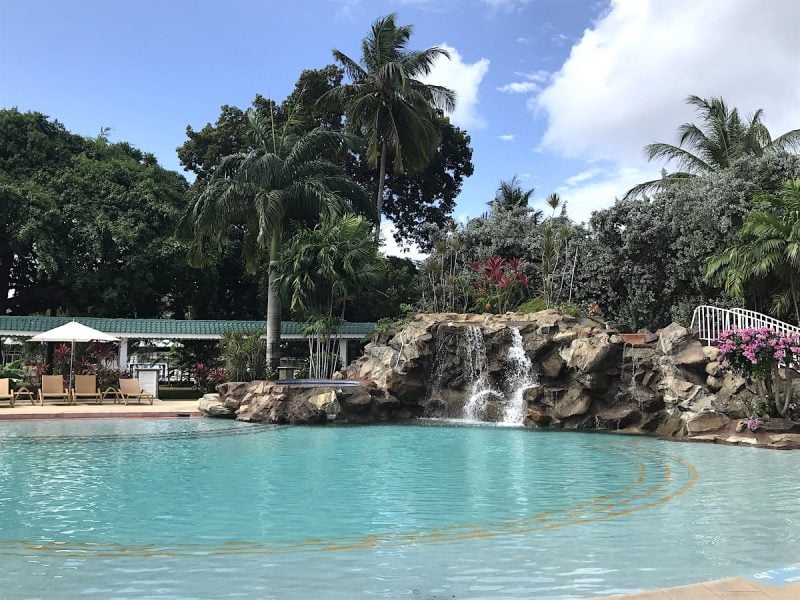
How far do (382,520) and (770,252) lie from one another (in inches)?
564

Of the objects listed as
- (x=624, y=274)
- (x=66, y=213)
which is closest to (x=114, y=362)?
(x=66, y=213)

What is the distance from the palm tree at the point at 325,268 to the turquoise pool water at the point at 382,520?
25.7 feet

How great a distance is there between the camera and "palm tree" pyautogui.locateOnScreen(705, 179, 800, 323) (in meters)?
16.3

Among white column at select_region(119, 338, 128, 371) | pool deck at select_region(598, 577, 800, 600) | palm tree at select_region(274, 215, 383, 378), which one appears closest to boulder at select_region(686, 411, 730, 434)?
palm tree at select_region(274, 215, 383, 378)

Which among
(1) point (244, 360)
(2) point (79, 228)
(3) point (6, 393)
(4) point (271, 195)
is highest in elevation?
(2) point (79, 228)

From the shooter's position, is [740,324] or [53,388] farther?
[53,388]

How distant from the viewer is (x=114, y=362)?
78.4 feet

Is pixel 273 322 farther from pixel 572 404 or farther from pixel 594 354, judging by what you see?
pixel 594 354

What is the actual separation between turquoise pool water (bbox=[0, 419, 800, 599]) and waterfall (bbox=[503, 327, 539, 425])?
5248 mm

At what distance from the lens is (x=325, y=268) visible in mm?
18609

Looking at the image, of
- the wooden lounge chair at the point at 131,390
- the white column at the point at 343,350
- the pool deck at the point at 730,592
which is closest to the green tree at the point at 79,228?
the wooden lounge chair at the point at 131,390

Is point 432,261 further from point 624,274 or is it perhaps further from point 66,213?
point 66,213

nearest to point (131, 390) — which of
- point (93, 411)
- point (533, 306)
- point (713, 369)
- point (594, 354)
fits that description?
point (93, 411)

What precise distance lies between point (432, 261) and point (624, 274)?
6890 mm
